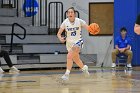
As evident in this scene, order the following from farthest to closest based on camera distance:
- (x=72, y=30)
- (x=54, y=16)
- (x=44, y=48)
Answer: (x=54, y=16) → (x=44, y=48) → (x=72, y=30)

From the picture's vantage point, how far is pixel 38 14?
1873cm

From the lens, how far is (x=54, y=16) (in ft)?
61.2

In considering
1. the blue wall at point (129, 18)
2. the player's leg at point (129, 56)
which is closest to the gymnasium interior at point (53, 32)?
the blue wall at point (129, 18)

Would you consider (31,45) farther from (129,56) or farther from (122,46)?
(129,56)

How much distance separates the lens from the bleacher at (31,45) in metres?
16.1

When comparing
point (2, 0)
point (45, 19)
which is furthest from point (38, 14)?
point (2, 0)

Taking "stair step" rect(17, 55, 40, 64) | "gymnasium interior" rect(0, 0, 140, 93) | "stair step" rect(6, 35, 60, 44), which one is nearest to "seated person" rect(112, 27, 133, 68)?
"gymnasium interior" rect(0, 0, 140, 93)

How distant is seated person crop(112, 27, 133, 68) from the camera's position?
16688 mm

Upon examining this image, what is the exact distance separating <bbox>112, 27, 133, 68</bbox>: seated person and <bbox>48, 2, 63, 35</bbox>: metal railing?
10.1 feet

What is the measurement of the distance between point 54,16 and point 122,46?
3.75 m

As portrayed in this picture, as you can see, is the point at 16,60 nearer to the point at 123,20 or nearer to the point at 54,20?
the point at 54,20

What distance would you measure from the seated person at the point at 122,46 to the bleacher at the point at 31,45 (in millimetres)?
1340

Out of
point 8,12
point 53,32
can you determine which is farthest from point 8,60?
point 53,32

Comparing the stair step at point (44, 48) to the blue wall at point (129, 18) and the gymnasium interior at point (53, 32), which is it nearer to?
the gymnasium interior at point (53, 32)
